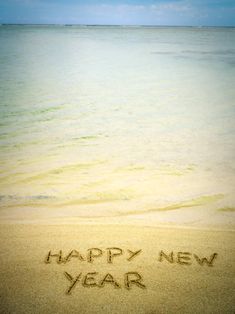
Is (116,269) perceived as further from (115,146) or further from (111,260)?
(115,146)

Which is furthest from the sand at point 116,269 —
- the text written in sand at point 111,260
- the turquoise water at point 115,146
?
the turquoise water at point 115,146

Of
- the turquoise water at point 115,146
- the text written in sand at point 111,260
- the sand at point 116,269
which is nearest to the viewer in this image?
the sand at point 116,269

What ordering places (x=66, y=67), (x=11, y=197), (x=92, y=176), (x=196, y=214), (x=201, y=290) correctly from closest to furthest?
(x=201, y=290)
(x=196, y=214)
(x=11, y=197)
(x=92, y=176)
(x=66, y=67)

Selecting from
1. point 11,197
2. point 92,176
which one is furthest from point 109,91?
point 11,197

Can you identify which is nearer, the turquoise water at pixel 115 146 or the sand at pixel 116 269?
the sand at pixel 116 269

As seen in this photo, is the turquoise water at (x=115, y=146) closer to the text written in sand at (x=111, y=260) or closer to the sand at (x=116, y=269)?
the sand at (x=116, y=269)

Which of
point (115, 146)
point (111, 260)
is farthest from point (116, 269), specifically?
point (115, 146)

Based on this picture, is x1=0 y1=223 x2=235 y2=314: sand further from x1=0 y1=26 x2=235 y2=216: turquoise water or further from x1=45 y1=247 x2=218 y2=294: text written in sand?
x1=0 y1=26 x2=235 y2=216: turquoise water

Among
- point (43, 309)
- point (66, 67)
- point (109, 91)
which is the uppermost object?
point (66, 67)

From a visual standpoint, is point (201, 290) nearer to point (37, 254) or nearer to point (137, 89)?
point (37, 254)
